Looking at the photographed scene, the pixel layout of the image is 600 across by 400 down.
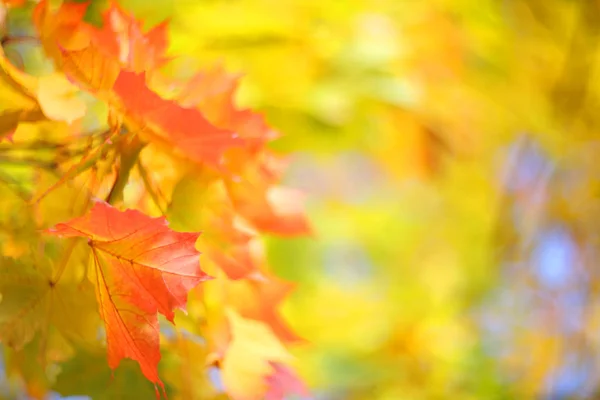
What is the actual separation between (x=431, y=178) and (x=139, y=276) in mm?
964

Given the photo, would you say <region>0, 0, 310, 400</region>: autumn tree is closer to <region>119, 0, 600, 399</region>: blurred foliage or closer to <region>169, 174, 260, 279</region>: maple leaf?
<region>169, 174, 260, 279</region>: maple leaf

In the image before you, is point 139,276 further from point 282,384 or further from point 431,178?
point 431,178

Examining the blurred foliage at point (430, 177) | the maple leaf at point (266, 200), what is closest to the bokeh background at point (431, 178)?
the blurred foliage at point (430, 177)

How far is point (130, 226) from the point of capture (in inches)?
11.4

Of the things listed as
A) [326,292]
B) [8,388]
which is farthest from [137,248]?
[326,292]

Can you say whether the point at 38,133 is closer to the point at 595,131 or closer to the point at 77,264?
the point at 77,264

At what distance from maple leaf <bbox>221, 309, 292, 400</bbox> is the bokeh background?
0.31 meters

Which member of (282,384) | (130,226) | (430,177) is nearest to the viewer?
(130,226)

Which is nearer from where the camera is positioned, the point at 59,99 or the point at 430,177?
the point at 59,99

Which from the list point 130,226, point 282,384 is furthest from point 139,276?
point 282,384

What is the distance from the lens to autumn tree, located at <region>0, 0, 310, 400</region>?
0.30 meters

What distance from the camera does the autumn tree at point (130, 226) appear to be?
0.98ft

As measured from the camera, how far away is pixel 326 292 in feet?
3.57

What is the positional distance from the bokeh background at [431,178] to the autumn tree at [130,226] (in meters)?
0.25
